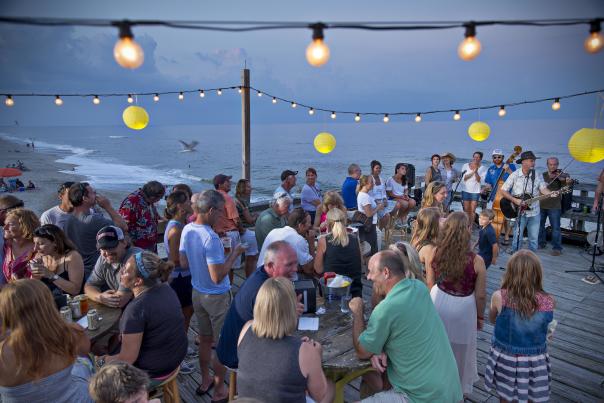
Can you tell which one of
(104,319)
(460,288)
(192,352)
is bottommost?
(192,352)

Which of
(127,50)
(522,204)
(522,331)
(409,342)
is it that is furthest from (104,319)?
(522,204)

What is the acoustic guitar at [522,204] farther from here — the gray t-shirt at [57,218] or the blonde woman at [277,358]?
the gray t-shirt at [57,218]

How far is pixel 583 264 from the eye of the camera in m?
6.24

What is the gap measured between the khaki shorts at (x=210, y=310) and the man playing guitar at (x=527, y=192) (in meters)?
5.59

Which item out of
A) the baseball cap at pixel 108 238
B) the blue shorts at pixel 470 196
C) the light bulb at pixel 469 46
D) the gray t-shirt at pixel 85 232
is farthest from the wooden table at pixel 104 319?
the blue shorts at pixel 470 196

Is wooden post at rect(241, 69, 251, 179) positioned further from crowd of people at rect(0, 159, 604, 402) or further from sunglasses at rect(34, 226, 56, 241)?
sunglasses at rect(34, 226, 56, 241)

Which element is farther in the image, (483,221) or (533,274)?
(483,221)

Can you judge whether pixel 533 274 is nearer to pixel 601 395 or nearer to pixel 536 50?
pixel 601 395

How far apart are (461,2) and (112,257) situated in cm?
795

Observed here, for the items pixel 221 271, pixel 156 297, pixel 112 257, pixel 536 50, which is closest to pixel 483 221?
pixel 221 271

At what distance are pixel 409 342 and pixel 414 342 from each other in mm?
27

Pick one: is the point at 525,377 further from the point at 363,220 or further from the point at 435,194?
the point at 363,220

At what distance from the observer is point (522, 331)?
7.99 feet

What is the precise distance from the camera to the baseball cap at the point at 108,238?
111 inches
